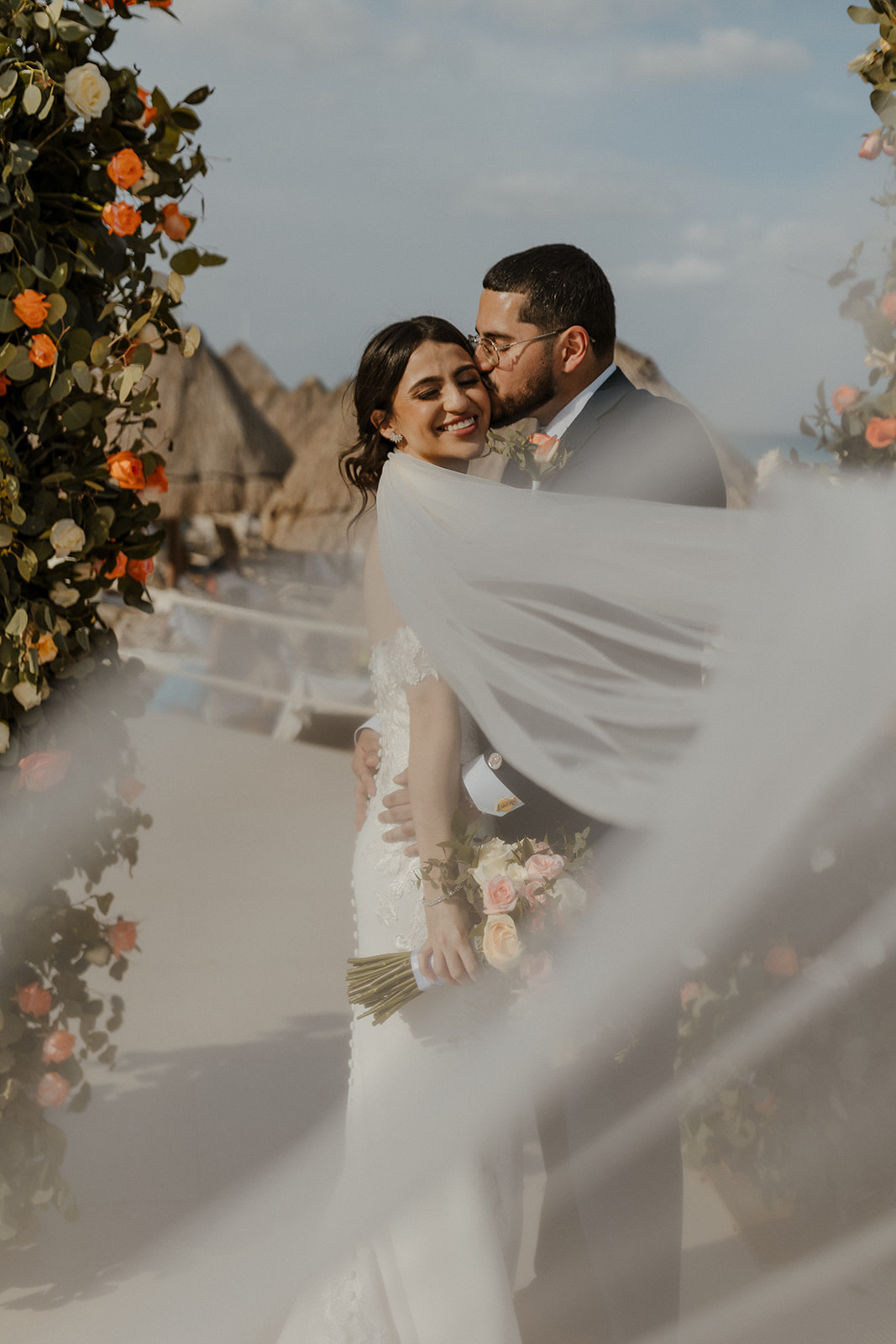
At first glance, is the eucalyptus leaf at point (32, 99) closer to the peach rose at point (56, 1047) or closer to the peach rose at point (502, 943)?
the peach rose at point (502, 943)

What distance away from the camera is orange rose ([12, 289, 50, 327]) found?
2.01 metres

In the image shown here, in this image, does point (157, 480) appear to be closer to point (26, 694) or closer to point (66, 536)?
point (66, 536)

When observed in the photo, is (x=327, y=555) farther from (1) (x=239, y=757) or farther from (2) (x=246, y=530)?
(1) (x=239, y=757)

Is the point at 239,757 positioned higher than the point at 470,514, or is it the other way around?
the point at 470,514

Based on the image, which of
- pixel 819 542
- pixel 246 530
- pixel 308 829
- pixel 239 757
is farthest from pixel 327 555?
pixel 819 542

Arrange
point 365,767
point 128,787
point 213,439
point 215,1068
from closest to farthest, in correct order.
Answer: point 365,767 < point 128,787 < point 215,1068 < point 213,439

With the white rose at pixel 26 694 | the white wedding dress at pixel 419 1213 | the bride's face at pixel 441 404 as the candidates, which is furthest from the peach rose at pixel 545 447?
the white rose at pixel 26 694

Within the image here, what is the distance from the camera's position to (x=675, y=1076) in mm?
1976

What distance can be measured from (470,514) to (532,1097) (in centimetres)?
97

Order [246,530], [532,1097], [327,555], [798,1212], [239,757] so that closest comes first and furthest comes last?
[532,1097] < [798,1212] < [239,757] < [327,555] < [246,530]

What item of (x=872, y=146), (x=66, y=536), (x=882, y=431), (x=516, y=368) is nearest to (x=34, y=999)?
(x=66, y=536)

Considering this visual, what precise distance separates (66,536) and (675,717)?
3.96ft

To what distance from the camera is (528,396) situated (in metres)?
2.00

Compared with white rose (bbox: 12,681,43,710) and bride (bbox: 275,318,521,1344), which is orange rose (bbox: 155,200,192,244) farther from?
white rose (bbox: 12,681,43,710)
